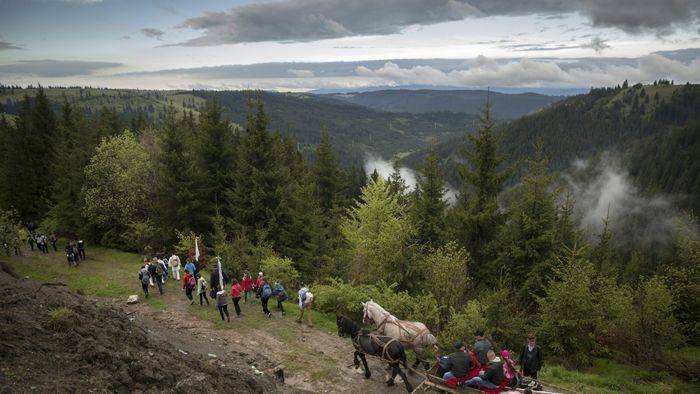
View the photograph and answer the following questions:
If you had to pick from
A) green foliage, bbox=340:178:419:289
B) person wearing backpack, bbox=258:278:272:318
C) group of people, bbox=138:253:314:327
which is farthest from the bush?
person wearing backpack, bbox=258:278:272:318

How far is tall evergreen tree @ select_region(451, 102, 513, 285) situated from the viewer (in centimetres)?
2530

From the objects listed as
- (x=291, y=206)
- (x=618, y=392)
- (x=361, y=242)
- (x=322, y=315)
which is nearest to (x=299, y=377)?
(x=322, y=315)

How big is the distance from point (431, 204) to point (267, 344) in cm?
1465

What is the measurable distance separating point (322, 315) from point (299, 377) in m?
5.81

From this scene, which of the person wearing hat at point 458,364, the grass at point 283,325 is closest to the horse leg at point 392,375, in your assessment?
the person wearing hat at point 458,364

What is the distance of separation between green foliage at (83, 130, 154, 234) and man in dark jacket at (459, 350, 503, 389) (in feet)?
99.9

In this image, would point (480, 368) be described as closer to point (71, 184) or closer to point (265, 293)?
point (265, 293)

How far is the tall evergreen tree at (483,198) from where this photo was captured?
25297 millimetres

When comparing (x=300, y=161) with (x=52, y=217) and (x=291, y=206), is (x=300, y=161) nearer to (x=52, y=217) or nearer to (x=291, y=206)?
(x=291, y=206)

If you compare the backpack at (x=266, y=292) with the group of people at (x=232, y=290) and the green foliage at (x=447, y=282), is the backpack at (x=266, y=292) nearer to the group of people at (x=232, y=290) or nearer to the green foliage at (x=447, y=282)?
A: the group of people at (x=232, y=290)

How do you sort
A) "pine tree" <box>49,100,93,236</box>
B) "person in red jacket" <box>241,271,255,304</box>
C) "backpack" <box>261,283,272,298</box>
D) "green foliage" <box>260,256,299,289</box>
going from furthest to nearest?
"pine tree" <box>49,100,93,236</box>, "green foliage" <box>260,256,299,289</box>, "person in red jacket" <box>241,271,255,304</box>, "backpack" <box>261,283,272,298</box>

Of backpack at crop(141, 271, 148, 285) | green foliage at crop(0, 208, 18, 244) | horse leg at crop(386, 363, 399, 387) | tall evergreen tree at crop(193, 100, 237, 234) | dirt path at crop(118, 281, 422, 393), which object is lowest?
dirt path at crop(118, 281, 422, 393)

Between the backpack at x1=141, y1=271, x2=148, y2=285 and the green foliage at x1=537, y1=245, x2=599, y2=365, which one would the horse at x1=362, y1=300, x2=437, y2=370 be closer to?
the green foliage at x1=537, y1=245, x2=599, y2=365

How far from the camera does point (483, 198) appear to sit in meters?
25.8
